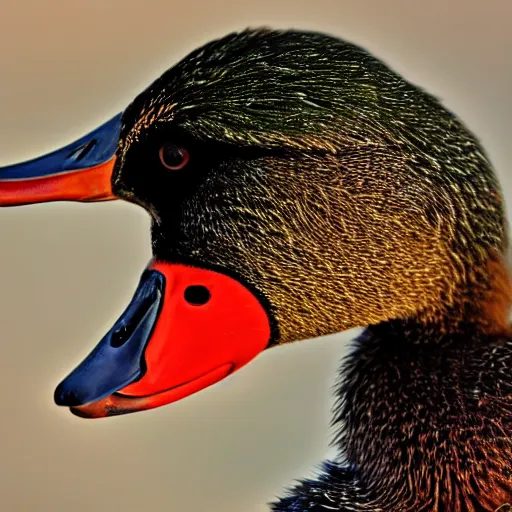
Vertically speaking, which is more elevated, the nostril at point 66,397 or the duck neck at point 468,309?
the duck neck at point 468,309

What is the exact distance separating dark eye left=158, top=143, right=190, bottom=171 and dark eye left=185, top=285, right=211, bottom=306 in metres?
0.08

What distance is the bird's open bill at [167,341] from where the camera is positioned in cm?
61

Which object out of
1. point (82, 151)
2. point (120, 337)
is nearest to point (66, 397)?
point (120, 337)

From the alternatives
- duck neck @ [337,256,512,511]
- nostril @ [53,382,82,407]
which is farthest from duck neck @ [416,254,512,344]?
nostril @ [53,382,82,407]

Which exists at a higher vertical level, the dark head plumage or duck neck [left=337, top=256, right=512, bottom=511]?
the dark head plumage

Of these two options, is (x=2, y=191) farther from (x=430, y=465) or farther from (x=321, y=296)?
(x=430, y=465)

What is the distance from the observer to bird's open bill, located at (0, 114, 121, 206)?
0.62 meters

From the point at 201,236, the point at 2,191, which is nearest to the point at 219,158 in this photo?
the point at 201,236

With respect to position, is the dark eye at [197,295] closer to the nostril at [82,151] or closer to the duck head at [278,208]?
the duck head at [278,208]

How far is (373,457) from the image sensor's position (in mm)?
667

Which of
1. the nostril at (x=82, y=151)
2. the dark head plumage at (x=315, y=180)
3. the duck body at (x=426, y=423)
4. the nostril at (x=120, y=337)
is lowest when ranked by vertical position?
the duck body at (x=426, y=423)

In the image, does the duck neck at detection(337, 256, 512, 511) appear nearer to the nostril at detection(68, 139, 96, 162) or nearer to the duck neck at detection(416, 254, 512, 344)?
the duck neck at detection(416, 254, 512, 344)

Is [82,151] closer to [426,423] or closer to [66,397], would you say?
[66,397]

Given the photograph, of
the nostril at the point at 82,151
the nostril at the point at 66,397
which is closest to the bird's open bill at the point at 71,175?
the nostril at the point at 82,151
